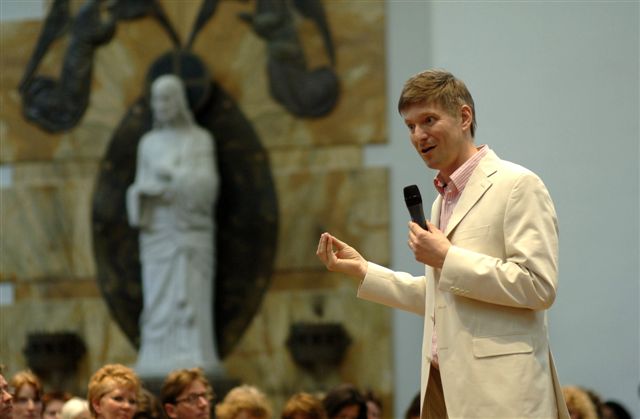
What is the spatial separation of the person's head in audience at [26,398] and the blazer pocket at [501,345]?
402 centimetres

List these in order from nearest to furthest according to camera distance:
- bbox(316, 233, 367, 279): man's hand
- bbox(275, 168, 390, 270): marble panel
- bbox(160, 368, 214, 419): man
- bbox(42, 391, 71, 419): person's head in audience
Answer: bbox(316, 233, 367, 279): man's hand < bbox(160, 368, 214, 419): man < bbox(42, 391, 71, 419): person's head in audience < bbox(275, 168, 390, 270): marble panel

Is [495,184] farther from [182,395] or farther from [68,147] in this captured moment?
[68,147]

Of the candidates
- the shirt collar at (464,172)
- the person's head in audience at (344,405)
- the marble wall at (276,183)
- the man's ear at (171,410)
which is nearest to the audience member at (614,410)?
the person's head in audience at (344,405)

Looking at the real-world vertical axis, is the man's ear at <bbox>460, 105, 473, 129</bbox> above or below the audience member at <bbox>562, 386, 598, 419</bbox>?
above

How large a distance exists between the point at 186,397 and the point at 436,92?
3.77 metres

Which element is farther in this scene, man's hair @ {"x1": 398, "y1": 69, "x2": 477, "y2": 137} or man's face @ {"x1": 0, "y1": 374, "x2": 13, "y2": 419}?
man's face @ {"x1": 0, "y1": 374, "x2": 13, "y2": 419}

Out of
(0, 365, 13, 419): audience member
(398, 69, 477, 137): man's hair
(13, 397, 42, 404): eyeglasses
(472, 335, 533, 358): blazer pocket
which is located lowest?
(13, 397, 42, 404): eyeglasses

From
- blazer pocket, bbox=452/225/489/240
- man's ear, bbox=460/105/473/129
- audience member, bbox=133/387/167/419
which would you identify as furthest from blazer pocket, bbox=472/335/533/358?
audience member, bbox=133/387/167/419

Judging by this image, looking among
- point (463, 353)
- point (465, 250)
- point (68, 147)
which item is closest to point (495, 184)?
point (465, 250)

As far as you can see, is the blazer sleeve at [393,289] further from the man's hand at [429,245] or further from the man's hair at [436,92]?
the man's hair at [436,92]

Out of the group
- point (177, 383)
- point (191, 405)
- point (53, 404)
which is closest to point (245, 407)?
point (191, 405)

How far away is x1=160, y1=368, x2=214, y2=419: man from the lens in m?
7.18

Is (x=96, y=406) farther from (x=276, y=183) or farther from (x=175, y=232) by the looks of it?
(x=276, y=183)

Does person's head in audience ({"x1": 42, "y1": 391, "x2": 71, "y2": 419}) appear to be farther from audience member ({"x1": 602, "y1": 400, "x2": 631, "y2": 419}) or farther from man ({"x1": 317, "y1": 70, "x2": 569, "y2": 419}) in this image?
man ({"x1": 317, "y1": 70, "x2": 569, "y2": 419})
